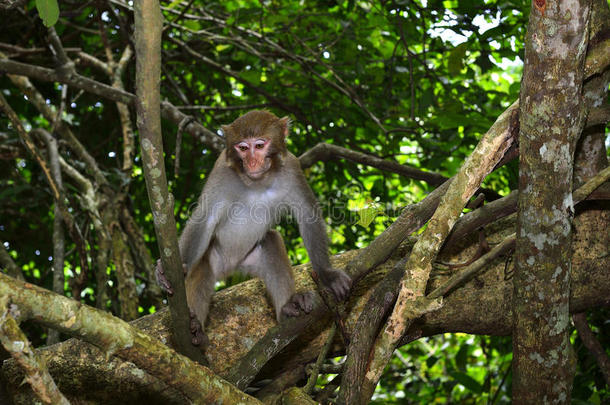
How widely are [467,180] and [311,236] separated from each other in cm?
190

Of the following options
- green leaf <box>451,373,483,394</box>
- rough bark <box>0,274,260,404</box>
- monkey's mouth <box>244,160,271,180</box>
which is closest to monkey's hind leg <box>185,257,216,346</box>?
monkey's mouth <box>244,160,271,180</box>

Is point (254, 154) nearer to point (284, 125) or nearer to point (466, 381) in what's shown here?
point (284, 125)

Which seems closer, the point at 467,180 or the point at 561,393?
the point at 467,180

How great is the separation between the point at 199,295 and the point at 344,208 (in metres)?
2.03

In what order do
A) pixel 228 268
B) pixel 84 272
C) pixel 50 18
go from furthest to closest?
pixel 228 268
pixel 84 272
pixel 50 18

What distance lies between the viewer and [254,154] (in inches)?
181

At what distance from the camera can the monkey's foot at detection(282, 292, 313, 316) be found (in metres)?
4.27

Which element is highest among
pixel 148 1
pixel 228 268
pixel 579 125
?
pixel 148 1

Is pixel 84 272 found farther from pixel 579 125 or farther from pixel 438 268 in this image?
pixel 579 125

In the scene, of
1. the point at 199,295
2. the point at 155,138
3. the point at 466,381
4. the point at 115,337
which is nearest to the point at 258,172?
the point at 199,295

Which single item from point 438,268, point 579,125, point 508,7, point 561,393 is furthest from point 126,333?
point 508,7

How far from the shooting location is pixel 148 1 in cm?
215

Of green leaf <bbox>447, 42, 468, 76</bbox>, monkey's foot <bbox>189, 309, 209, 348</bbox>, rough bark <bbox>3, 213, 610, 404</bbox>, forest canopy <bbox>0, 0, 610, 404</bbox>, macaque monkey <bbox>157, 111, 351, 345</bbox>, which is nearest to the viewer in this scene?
forest canopy <bbox>0, 0, 610, 404</bbox>

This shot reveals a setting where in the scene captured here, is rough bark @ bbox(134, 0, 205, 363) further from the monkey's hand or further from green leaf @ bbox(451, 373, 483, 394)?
green leaf @ bbox(451, 373, 483, 394)
